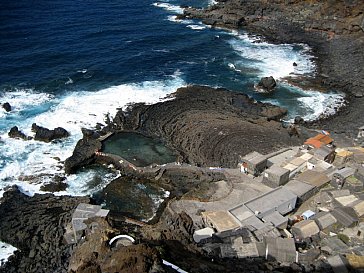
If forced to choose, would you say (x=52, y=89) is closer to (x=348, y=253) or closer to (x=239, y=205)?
(x=239, y=205)

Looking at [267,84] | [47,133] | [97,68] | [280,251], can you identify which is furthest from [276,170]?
[97,68]

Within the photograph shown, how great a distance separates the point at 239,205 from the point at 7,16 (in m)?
75.3

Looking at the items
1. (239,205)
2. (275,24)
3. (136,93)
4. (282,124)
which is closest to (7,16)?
(136,93)

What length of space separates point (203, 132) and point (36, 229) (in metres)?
23.8

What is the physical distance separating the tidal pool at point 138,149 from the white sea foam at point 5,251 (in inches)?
653

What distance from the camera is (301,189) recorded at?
4003cm

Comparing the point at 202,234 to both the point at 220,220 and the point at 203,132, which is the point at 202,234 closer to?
the point at 220,220

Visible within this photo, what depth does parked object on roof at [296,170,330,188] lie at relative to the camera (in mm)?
41034

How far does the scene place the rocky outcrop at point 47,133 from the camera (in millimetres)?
52406

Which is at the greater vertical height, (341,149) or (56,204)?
(341,149)

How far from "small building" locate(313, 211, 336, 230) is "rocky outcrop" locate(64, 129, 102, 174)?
26306mm

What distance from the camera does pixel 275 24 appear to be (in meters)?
94.8

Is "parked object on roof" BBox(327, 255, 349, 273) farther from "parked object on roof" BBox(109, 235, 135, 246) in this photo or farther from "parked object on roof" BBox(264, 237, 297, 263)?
"parked object on roof" BBox(109, 235, 135, 246)

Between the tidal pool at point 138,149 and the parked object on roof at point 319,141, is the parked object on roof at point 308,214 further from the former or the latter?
the tidal pool at point 138,149
